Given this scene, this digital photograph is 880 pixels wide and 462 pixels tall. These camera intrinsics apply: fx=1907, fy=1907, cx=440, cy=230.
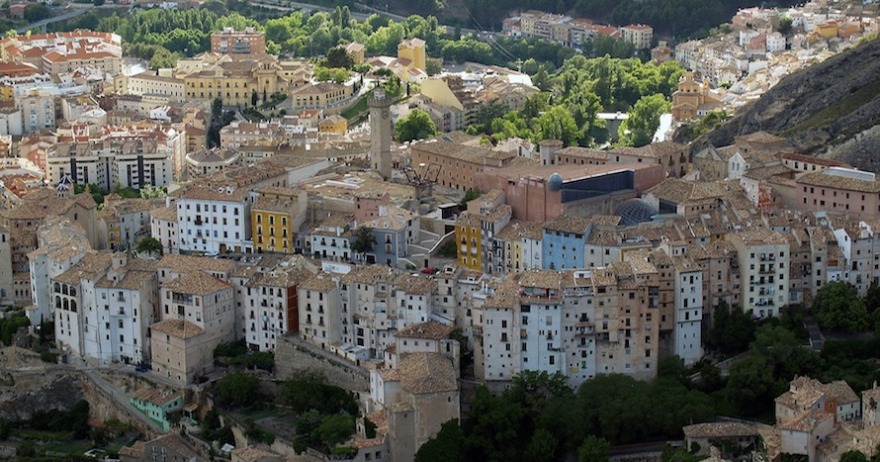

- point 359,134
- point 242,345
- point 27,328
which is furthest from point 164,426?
point 359,134

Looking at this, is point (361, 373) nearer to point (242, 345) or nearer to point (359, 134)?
point (242, 345)

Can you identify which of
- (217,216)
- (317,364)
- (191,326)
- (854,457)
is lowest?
(854,457)

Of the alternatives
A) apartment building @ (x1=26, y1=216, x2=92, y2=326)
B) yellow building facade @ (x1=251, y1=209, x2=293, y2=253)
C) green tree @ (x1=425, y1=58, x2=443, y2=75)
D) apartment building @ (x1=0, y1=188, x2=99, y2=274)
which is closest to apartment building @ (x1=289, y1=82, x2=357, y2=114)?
green tree @ (x1=425, y1=58, x2=443, y2=75)

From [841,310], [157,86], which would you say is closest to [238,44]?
[157,86]

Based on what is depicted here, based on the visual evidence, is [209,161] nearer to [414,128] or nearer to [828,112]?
[414,128]

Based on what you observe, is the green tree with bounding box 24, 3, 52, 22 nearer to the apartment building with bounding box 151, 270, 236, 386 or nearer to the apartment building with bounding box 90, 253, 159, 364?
the apartment building with bounding box 90, 253, 159, 364

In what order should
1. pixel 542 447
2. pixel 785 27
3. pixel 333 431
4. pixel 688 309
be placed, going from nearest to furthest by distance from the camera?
1. pixel 542 447
2. pixel 333 431
3. pixel 688 309
4. pixel 785 27

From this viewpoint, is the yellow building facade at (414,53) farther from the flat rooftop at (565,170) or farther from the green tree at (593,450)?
the green tree at (593,450)
